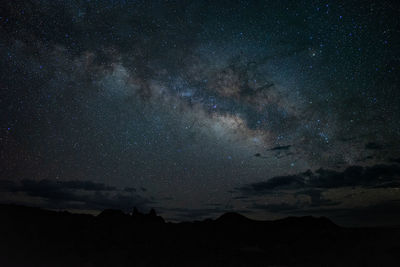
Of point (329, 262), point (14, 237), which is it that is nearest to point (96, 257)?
point (14, 237)

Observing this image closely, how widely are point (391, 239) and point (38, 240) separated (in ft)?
218

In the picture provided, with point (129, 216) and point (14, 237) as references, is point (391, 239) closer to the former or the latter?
point (14, 237)

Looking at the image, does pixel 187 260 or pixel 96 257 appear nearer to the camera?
pixel 96 257

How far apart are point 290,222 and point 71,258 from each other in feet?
375

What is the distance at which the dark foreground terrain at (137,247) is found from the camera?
40.5m

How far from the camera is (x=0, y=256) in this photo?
141ft

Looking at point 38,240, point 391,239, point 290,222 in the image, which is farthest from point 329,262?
point 290,222

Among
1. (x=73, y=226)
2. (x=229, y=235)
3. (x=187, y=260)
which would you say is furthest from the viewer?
(x=229, y=235)

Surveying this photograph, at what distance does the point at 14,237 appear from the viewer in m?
51.8

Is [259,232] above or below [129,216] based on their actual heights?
below

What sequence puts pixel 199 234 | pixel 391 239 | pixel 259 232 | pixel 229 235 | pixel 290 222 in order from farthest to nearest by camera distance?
pixel 290 222
pixel 259 232
pixel 229 235
pixel 199 234
pixel 391 239

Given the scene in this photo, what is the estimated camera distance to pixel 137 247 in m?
57.2

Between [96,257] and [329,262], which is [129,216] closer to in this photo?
[96,257]

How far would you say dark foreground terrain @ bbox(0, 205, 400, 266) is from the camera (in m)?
40.5
